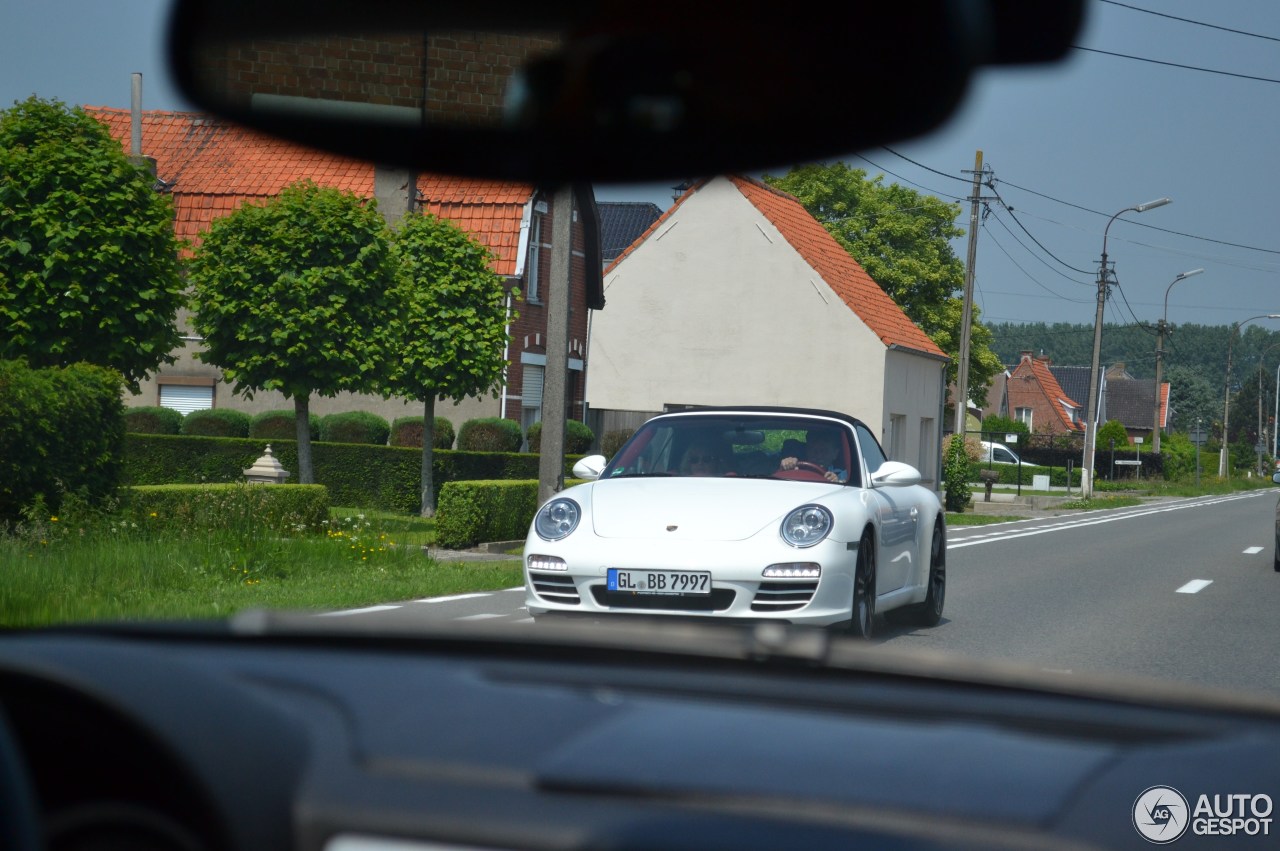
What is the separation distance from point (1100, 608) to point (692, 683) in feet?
38.9

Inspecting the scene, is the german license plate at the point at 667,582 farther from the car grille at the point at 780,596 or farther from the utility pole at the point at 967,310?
the utility pole at the point at 967,310

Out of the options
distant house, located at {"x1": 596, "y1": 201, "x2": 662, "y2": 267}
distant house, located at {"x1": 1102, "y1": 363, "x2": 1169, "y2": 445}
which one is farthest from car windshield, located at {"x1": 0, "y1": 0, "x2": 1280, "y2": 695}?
distant house, located at {"x1": 1102, "y1": 363, "x2": 1169, "y2": 445}

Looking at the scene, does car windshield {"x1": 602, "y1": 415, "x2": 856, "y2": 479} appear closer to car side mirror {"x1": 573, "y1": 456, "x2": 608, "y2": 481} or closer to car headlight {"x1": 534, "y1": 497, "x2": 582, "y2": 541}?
car side mirror {"x1": 573, "y1": 456, "x2": 608, "y2": 481}

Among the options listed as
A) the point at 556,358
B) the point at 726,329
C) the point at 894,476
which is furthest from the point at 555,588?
the point at 726,329

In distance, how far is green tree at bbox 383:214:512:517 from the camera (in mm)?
26000

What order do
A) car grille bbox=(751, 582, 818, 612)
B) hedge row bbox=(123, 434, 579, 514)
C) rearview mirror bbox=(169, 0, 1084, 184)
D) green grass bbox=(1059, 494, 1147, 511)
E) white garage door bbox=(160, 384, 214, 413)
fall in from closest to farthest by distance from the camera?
rearview mirror bbox=(169, 0, 1084, 184)
car grille bbox=(751, 582, 818, 612)
hedge row bbox=(123, 434, 579, 514)
white garage door bbox=(160, 384, 214, 413)
green grass bbox=(1059, 494, 1147, 511)

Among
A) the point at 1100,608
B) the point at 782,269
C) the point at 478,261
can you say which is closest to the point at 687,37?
the point at 1100,608

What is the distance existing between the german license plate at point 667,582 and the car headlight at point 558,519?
0.55 meters

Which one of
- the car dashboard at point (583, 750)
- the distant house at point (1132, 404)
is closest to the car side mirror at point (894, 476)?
the car dashboard at point (583, 750)

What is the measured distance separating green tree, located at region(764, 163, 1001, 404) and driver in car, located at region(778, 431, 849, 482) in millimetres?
50227

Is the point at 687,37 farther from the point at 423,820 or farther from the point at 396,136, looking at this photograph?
the point at 423,820

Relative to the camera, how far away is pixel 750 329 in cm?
4291

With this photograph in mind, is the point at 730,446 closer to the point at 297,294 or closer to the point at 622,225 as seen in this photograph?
the point at 297,294

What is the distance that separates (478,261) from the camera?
2659cm
